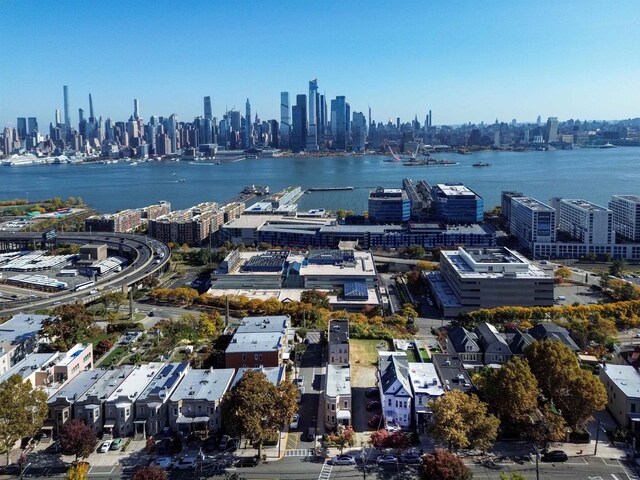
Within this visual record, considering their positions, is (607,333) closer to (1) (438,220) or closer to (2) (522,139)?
(1) (438,220)

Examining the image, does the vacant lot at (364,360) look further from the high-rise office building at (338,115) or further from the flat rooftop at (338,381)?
the high-rise office building at (338,115)

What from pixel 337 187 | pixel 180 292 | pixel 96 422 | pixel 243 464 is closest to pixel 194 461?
pixel 243 464

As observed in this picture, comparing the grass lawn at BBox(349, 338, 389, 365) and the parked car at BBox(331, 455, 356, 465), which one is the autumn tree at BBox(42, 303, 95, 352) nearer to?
the grass lawn at BBox(349, 338, 389, 365)

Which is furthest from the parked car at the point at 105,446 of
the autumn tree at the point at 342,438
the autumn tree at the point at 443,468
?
the autumn tree at the point at 443,468

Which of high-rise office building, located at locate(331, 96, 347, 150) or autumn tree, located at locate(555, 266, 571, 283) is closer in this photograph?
autumn tree, located at locate(555, 266, 571, 283)

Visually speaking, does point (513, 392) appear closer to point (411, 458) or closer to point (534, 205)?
point (411, 458)

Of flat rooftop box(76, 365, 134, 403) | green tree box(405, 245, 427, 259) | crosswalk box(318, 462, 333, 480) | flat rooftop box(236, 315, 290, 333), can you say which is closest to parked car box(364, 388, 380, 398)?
crosswalk box(318, 462, 333, 480)
